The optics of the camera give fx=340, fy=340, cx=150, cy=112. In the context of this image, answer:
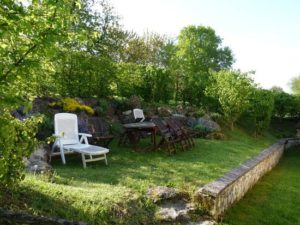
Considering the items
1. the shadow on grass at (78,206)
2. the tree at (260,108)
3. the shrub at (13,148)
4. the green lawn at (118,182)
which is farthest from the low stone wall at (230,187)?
the tree at (260,108)

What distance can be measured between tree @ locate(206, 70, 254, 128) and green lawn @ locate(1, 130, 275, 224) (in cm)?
392

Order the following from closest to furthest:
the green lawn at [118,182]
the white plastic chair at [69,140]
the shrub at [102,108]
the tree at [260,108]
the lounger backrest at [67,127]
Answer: the green lawn at [118,182]
the white plastic chair at [69,140]
the lounger backrest at [67,127]
the shrub at [102,108]
the tree at [260,108]

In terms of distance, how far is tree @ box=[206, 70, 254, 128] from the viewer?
14.5 m

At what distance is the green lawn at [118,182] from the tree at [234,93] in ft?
12.9

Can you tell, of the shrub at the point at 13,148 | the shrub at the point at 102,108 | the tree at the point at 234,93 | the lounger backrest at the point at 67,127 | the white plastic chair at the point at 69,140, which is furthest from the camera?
the tree at the point at 234,93

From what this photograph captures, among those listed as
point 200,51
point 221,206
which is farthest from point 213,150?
point 200,51

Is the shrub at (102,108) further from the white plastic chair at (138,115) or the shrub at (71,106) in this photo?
the white plastic chair at (138,115)

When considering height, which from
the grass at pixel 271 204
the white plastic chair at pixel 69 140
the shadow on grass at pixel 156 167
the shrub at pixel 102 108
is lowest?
the grass at pixel 271 204

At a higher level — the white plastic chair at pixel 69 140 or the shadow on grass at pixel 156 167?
the white plastic chair at pixel 69 140

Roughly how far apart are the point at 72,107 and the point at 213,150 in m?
4.68

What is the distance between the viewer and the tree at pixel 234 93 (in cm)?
1449

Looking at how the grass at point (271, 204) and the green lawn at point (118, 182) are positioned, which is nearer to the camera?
the green lawn at point (118, 182)

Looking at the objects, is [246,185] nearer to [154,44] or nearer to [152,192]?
[152,192]

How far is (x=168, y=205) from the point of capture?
18.1 feet
